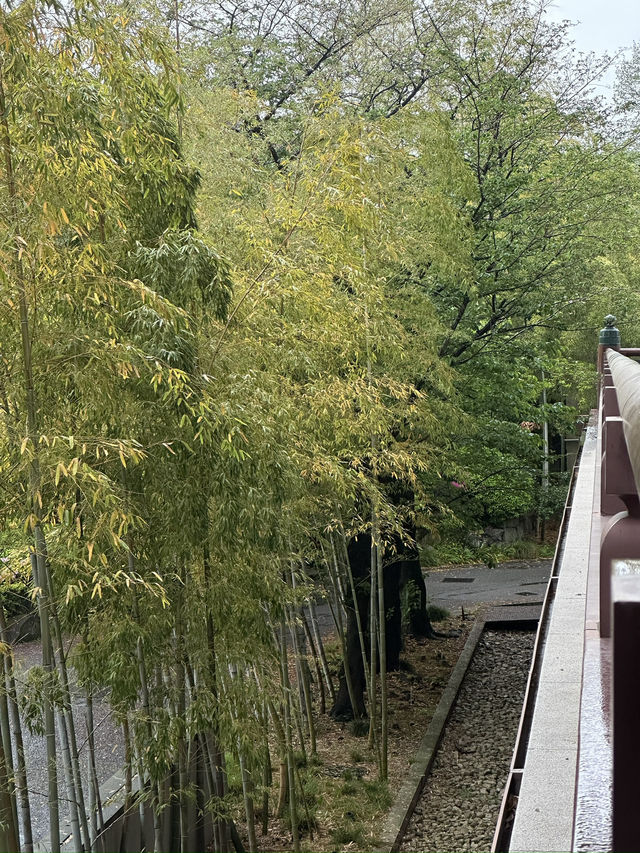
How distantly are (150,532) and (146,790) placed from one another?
150cm

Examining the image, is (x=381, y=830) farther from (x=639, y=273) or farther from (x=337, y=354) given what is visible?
(x=639, y=273)

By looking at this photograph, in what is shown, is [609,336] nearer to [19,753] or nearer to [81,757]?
[19,753]

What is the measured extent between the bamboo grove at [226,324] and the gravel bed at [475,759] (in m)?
0.77

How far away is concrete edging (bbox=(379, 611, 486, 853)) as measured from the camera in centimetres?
672

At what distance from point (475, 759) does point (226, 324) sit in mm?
5702

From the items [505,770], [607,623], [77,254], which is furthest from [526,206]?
[607,623]

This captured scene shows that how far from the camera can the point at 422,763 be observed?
7.95 m

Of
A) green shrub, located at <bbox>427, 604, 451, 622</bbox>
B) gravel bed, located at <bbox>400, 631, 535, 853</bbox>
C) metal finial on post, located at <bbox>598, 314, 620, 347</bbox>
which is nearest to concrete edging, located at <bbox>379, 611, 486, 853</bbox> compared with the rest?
gravel bed, located at <bbox>400, 631, 535, 853</bbox>

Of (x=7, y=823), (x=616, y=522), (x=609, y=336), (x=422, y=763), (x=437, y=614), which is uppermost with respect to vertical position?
(x=609, y=336)

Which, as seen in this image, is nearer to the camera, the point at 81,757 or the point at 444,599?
the point at 81,757

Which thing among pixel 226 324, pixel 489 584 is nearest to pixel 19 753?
pixel 226 324

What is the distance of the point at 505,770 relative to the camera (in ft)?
25.8

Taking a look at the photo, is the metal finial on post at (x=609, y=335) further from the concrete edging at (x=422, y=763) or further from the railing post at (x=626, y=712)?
the railing post at (x=626, y=712)

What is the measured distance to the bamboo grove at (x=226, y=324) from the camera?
11.2 ft
